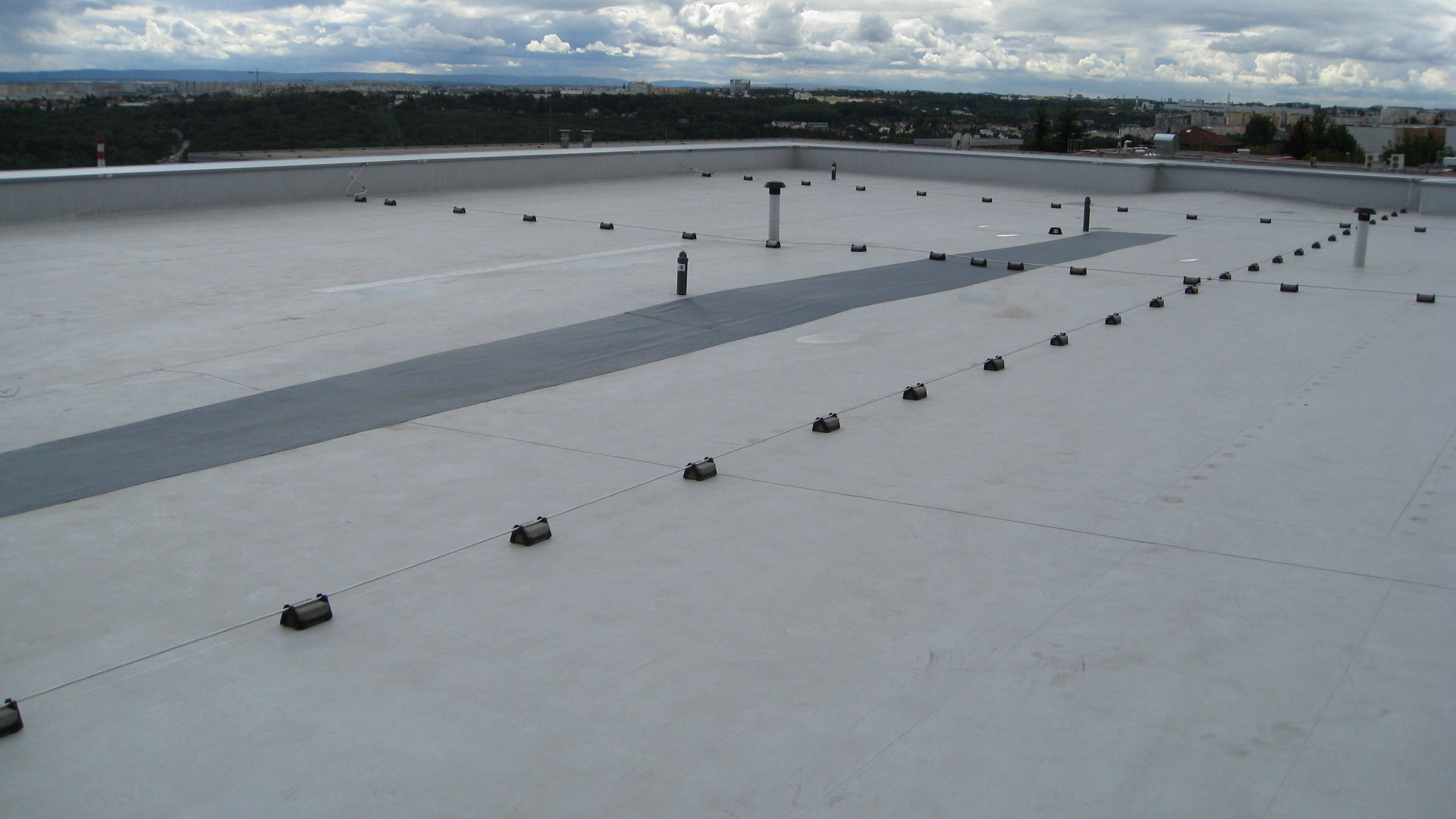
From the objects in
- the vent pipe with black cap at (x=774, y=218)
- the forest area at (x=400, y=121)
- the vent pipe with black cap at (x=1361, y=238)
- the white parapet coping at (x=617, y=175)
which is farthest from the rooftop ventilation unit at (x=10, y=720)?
the forest area at (x=400, y=121)

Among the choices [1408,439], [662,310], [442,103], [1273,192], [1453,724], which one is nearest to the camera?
[1453,724]

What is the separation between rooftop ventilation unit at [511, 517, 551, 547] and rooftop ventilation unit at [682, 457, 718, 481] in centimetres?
110

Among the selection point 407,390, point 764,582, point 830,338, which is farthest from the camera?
point 830,338

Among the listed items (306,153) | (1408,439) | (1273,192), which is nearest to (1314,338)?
(1408,439)

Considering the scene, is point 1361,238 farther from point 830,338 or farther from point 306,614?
point 306,614

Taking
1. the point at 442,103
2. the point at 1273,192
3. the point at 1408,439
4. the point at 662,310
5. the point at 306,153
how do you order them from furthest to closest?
the point at 442,103, the point at 1273,192, the point at 306,153, the point at 662,310, the point at 1408,439

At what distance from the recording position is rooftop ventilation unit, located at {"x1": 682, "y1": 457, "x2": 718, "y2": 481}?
21.2ft

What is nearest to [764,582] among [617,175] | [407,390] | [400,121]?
[407,390]

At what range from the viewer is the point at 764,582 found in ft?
16.8

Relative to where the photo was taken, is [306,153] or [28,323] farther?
[306,153]

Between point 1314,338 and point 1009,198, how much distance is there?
1395 cm

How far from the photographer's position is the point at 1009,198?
24.0 m

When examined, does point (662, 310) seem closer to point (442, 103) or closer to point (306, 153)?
point (306, 153)

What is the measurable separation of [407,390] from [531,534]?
316 cm
